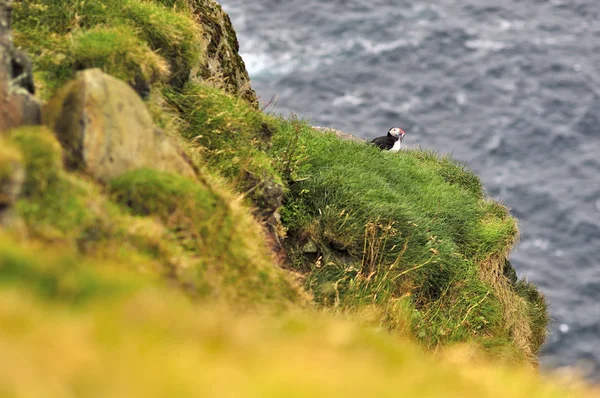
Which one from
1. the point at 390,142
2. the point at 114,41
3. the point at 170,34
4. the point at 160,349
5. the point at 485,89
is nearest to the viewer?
the point at 160,349

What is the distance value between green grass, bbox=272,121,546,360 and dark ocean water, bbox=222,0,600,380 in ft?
64.8

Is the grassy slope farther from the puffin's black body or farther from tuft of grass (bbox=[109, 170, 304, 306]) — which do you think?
the puffin's black body

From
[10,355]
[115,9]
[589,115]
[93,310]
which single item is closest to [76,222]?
[93,310]

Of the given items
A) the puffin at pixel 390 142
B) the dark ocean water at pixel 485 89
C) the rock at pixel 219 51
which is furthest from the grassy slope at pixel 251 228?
the dark ocean water at pixel 485 89

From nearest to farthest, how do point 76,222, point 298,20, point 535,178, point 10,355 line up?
1. point 10,355
2. point 76,222
3. point 535,178
4. point 298,20

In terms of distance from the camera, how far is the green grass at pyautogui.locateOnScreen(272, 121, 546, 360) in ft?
36.4

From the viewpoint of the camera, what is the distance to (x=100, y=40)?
8102mm

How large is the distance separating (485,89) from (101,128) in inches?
1611

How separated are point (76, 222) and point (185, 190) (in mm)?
1088

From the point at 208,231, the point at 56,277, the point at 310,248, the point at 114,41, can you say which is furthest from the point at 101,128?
the point at 310,248

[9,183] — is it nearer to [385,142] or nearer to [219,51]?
[219,51]

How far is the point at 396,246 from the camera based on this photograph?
12.0m

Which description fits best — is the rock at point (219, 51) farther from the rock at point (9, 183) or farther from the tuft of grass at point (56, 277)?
the tuft of grass at point (56, 277)

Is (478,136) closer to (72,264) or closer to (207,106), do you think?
(207,106)
